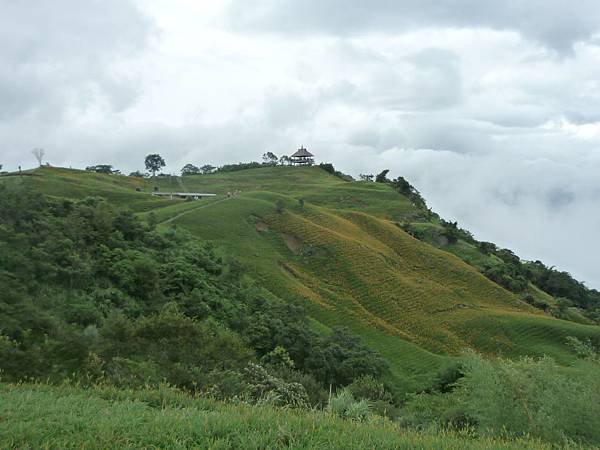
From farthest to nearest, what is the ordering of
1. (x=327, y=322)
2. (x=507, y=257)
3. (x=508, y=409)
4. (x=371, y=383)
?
(x=507, y=257)
(x=327, y=322)
(x=371, y=383)
(x=508, y=409)

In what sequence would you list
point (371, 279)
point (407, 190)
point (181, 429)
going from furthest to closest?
point (407, 190), point (371, 279), point (181, 429)

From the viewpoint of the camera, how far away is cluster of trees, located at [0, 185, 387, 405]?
14070 mm

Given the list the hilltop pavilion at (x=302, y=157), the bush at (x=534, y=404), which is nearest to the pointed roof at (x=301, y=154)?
the hilltop pavilion at (x=302, y=157)

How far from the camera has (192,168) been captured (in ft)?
478

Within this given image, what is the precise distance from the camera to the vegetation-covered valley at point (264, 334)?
8484 millimetres

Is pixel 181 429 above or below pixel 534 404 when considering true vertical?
above

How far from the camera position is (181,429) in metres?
7.55

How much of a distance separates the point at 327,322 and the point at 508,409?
28.0m

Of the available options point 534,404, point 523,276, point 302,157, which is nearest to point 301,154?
point 302,157

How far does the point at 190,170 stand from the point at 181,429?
461ft

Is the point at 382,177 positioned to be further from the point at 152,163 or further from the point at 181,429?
the point at 181,429

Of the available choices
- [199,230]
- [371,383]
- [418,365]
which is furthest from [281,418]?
[199,230]

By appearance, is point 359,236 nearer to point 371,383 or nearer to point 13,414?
point 371,383

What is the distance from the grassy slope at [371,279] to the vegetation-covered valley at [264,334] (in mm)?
233
